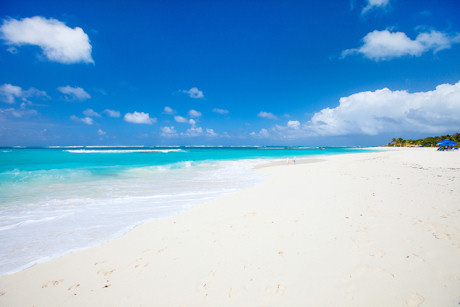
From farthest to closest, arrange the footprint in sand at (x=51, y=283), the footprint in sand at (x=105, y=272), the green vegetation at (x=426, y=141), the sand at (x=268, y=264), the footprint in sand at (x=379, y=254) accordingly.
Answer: the green vegetation at (x=426, y=141) < the footprint in sand at (x=379, y=254) < the footprint in sand at (x=105, y=272) < the footprint in sand at (x=51, y=283) < the sand at (x=268, y=264)

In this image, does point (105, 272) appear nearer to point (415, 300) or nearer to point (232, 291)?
point (232, 291)

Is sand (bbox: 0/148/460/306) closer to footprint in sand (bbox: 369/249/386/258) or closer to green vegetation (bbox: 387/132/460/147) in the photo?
footprint in sand (bbox: 369/249/386/258)

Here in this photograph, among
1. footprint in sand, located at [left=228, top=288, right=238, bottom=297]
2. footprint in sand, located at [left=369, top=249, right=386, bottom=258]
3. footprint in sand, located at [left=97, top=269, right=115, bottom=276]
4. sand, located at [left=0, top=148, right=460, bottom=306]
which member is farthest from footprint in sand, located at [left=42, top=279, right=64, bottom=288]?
footprint in sand, located at [left=369, top=249, right=386, bottom=258]

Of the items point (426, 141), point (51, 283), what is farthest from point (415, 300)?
point (426, 141)

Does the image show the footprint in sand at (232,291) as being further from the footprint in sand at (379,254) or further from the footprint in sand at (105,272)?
the footprint in sand at (379,254)

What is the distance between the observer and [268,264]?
3412 mm

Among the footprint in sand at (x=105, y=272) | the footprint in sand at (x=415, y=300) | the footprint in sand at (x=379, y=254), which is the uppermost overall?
the footprint in sand at (x=379, y=254)

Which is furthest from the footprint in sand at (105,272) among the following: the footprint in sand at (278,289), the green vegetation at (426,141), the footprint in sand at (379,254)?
the green vegetation at (426,141)

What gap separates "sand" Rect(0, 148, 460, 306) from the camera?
2.73 metres

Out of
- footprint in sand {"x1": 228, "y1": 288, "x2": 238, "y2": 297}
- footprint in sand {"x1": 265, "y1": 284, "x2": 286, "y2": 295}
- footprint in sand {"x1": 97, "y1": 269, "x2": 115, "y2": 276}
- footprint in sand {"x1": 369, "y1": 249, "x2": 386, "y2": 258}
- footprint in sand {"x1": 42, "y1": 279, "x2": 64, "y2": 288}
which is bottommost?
footprint in sand {"x1": 42, "y1": 279, "x2": 64, "y2": 288}

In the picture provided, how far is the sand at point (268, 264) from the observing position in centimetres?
273

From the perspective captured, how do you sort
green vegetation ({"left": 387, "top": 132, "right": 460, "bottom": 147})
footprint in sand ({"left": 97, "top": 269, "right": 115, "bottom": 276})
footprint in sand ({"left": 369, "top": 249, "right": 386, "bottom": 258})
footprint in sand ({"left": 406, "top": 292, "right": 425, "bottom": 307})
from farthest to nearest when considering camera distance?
green vegetation ({"left": 387, "top": 132, "right": 460, "bottom": 147}), footprint in sand ({"left": 369, "top": 249, "right": 386, "bottom": 258}), footprint in sand ({"left": 97, "top": 269, "right": 115, "bottom": 276}), footprint in sand ({"left": 406, "top": 292, "right": 425, "bottom": 307})

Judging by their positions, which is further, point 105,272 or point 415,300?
point 105,272

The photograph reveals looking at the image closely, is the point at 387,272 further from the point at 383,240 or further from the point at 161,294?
the point at 161,294
